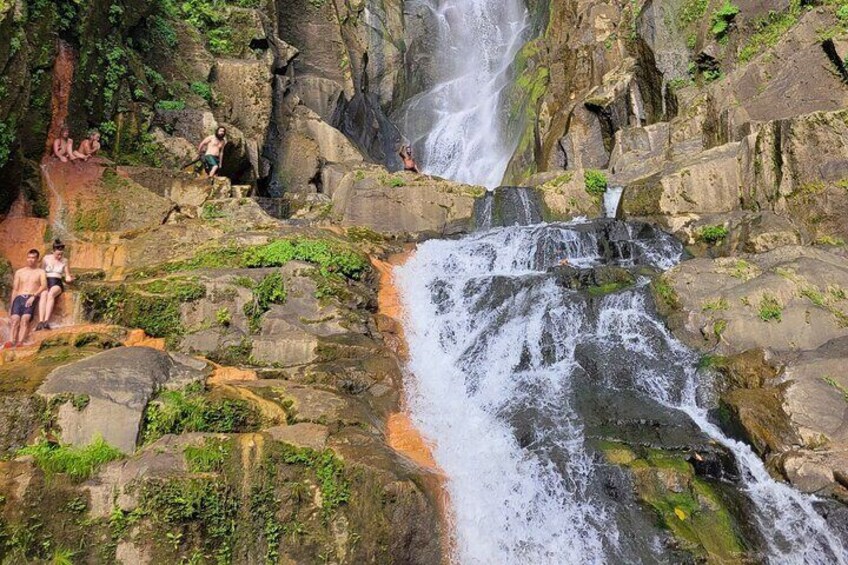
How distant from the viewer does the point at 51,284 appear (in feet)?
33.1

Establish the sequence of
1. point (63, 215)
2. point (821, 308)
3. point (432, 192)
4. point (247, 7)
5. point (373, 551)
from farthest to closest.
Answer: point (247, 7), point (432, 192), point (63, 215), point (821, 308), point (373, 551)

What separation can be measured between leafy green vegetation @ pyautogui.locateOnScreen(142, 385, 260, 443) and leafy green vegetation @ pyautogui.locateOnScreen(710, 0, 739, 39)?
2347 centimetres

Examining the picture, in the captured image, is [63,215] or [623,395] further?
[63,215]

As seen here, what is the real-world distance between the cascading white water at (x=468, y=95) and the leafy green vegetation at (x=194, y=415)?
73.3 ft

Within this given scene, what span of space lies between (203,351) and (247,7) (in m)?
18.3

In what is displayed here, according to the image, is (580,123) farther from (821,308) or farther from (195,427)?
(195,427)

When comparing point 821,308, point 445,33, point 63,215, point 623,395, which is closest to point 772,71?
point 821,308

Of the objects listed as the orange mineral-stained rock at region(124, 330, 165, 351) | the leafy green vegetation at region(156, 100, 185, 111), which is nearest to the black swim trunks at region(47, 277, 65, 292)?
the orange mineral-stained rock at region(124, 330, 165, 351)

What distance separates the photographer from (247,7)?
2267cm

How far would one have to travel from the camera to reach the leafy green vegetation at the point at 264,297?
34.0 ft

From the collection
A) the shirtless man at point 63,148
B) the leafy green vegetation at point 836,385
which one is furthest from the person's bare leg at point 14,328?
the leafy green vegetation at point 836,385

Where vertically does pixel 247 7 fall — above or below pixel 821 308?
above

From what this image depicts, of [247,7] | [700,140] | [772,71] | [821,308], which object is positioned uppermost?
[247,7]

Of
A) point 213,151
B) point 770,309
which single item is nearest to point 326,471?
point 770,309
